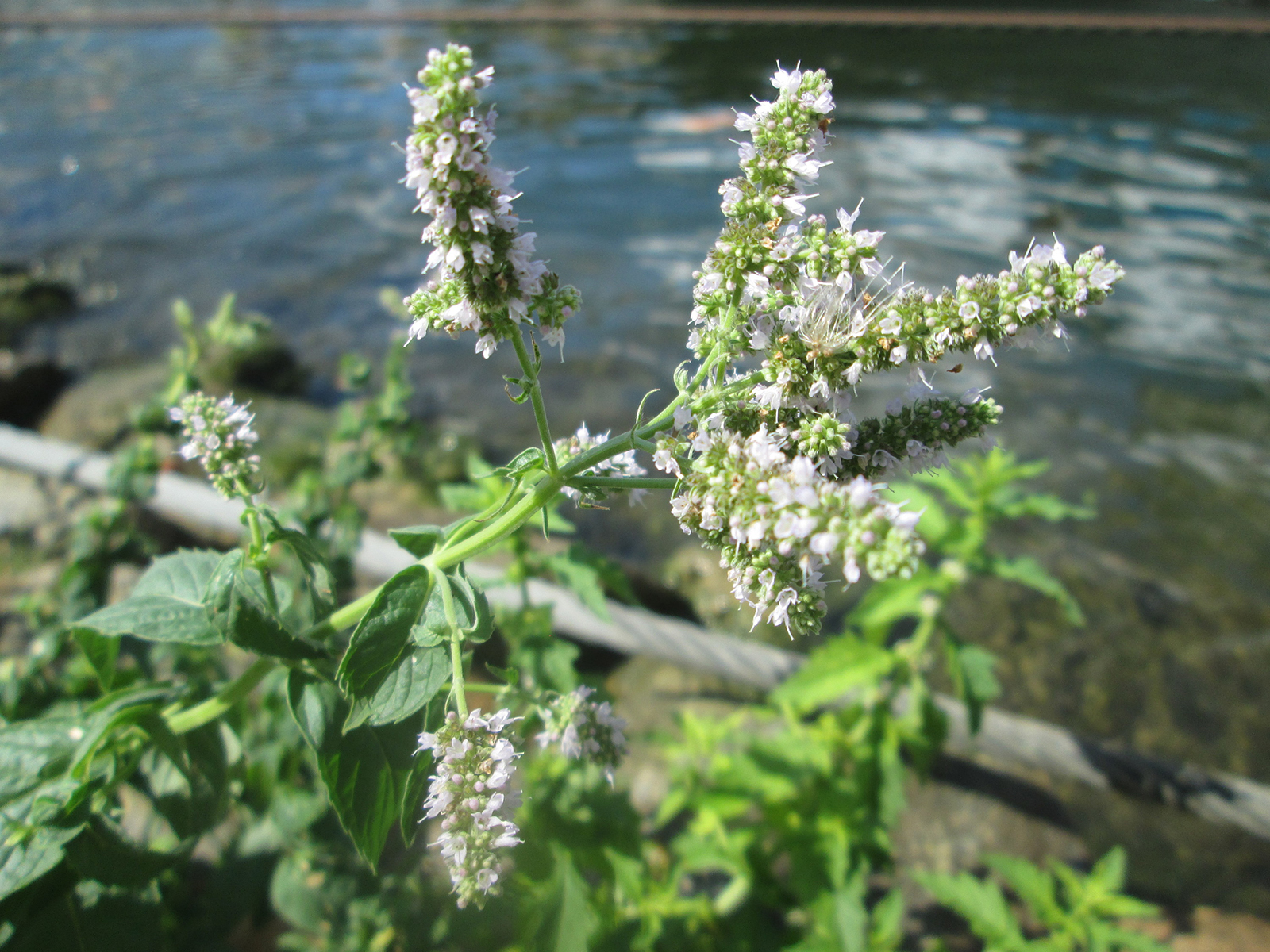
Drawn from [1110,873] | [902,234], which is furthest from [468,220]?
[902,234]

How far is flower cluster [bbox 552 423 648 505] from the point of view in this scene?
1753mm

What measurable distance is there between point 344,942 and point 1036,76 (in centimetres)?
1666

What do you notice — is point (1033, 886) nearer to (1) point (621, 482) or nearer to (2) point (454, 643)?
(1) point (621, 482)

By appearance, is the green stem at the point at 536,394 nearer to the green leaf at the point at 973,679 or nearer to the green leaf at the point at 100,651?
the green leaf at the point at 100,651

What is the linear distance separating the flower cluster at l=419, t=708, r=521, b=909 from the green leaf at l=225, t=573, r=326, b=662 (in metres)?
0.44

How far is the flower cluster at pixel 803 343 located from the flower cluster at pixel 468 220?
325 millimetres

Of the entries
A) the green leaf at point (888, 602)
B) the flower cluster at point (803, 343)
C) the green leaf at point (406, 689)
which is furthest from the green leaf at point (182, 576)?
the green leaf at point (888, 602)

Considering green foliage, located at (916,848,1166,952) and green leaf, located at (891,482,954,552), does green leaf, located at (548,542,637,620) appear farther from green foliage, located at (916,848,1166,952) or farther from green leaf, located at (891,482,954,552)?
green foliage, located at (916,848,1166,952)

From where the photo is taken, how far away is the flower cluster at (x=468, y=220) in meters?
1.30

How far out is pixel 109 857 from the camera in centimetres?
188

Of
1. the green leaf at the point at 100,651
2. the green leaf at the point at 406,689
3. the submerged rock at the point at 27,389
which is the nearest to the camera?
the green leaf at the point at 406,689

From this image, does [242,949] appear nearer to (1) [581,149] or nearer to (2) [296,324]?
(2) [296,324]

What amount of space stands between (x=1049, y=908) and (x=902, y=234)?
7.46 m

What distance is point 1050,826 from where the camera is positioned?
402 centimetres
